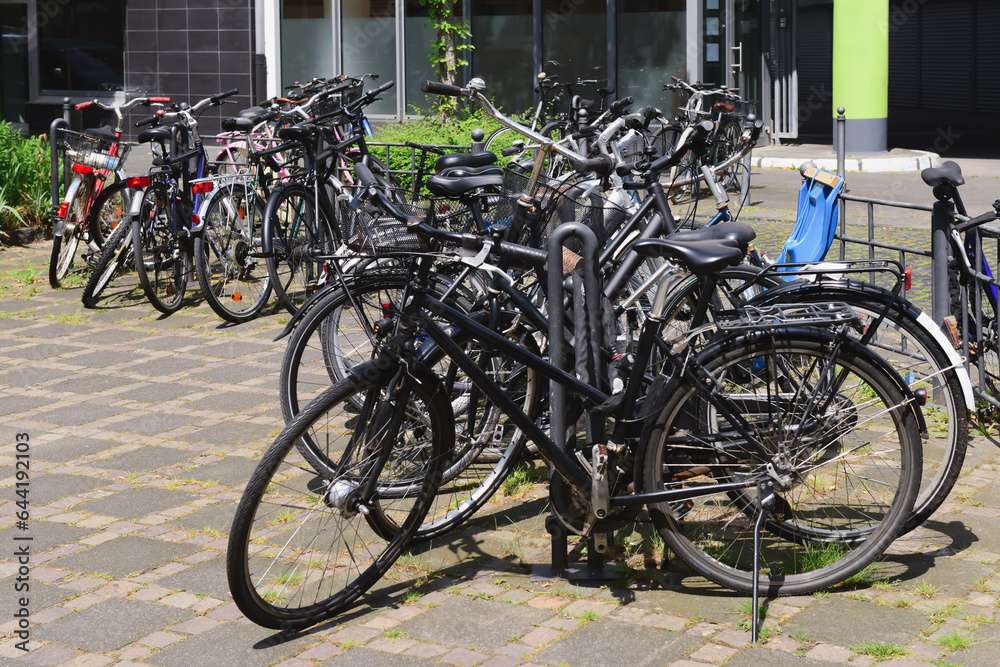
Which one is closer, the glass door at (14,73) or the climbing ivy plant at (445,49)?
the climbing ivy plant at (445,49)

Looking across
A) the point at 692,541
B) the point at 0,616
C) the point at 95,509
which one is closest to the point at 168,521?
the point at 95,509

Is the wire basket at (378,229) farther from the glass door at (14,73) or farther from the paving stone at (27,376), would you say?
the glass door at (14,73)

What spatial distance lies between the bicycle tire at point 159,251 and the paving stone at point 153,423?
7.15 ft

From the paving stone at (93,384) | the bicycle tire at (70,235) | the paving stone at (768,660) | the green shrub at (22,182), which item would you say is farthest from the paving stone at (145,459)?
the green shrub at (22,182)

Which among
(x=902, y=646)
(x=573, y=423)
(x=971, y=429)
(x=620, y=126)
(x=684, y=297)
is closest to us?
(x=902, y=646)

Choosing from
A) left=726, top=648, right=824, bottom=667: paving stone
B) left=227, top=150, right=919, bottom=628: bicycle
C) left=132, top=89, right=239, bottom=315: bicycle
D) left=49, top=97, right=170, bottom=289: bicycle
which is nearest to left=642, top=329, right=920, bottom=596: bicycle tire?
→ left=227, top=150, right=919, bottom=628: bicycle

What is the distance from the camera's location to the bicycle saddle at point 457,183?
14.7 feet

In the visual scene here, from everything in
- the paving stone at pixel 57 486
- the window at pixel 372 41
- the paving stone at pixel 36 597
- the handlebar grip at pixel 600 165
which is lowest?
the paving stone at pixel 36 597

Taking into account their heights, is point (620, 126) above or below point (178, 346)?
above

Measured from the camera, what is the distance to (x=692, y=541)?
402cm

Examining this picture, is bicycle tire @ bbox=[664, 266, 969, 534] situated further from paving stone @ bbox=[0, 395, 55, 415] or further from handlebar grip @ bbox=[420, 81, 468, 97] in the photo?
paving stone @ bbox=[0, 395, 55, 415]

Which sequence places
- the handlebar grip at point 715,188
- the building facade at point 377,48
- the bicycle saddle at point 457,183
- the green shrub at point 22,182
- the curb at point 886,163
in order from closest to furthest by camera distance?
the bicycle saddle at point 457,183
the handlebar grip at point 715,188
the green shrub at point 22,182
the building facade at point 377,48
the curb at point 886,163

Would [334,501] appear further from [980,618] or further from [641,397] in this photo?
[980,618]

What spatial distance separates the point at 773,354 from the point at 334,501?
4.66 ft
